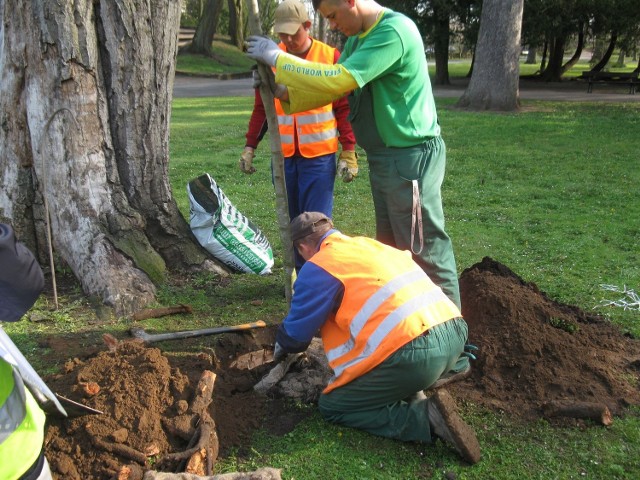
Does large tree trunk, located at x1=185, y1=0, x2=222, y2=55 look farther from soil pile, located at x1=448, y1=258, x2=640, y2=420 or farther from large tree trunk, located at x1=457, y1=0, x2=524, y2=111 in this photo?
soil pile, located at x1=448, y1=258, x2=640, y2=420

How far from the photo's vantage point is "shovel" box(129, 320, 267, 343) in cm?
397

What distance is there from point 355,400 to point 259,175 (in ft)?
20.1

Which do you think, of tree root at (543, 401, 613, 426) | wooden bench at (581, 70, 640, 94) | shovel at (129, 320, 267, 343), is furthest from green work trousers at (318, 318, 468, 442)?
wooden bench at (581, 70, 640, 94)

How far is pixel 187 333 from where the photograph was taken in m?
4.05

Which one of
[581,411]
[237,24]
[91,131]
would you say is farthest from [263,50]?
[237,24]

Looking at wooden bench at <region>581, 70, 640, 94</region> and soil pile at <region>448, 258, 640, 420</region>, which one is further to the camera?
wooden bench at <region>581, 70, 640, 94</region>

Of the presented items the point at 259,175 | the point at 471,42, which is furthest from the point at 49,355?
the point at 471,42

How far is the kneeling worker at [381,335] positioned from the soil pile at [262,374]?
0.44 m

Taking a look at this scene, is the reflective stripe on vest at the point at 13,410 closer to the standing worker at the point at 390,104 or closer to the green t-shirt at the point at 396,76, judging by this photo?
the standing worker at the point at 390,104

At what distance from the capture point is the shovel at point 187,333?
3.97 metres

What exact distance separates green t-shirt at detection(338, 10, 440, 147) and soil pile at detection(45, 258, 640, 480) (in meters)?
1.27

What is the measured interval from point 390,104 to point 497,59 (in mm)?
13139

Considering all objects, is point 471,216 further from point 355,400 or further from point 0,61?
point 0,61

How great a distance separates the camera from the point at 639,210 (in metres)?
6.91
